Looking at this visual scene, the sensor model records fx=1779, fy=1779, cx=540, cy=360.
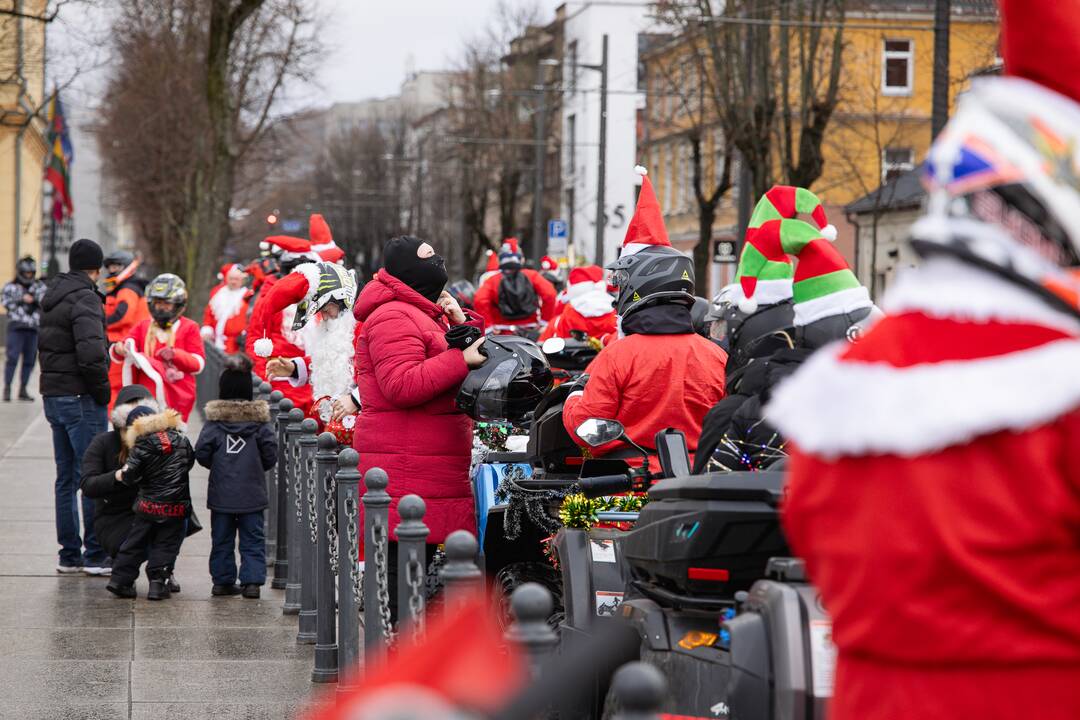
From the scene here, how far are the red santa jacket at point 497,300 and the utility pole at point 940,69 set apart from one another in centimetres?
547

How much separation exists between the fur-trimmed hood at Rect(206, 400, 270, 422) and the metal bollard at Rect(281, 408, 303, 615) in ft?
1.59

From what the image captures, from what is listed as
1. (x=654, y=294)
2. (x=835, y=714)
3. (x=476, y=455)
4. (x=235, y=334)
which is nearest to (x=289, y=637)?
(x=476, y=455)

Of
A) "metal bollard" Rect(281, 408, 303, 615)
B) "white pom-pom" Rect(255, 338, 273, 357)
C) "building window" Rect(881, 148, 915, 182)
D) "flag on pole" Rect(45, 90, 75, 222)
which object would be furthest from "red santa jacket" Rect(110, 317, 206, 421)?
"building window" Rect(881, 148, 915, 182)

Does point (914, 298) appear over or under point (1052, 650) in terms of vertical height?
over

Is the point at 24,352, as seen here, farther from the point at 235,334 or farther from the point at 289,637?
the point at 289,637

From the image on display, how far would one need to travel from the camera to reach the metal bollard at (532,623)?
3369 mm

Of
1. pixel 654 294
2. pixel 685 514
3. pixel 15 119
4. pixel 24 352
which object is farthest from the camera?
pixel 15 119

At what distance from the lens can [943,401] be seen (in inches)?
99.1

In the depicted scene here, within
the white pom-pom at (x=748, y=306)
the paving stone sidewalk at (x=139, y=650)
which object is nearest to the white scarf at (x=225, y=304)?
the paving stone sidewalk at (x=139, y=650)

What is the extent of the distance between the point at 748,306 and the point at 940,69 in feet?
43.1

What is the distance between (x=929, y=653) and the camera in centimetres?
255

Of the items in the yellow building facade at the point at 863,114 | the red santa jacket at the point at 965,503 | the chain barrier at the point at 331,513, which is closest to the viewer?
the red santa jacket at the point at 965,503

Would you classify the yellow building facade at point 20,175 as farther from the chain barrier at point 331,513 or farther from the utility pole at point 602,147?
the chain barrier at point 331,513

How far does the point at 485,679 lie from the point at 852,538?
0.76m
